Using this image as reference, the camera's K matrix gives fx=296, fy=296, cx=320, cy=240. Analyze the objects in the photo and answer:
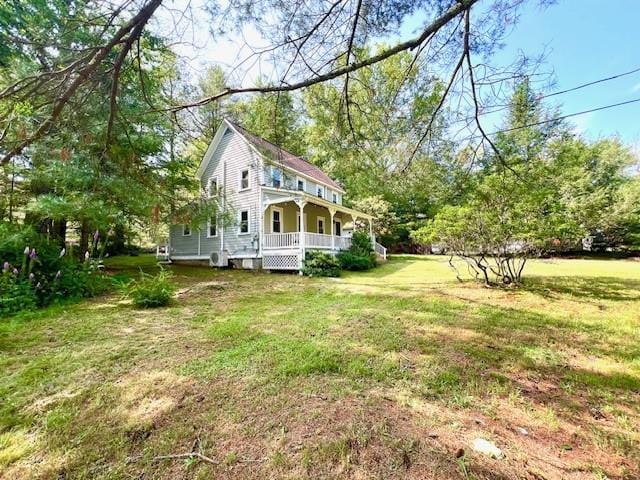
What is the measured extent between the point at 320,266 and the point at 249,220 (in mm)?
4478

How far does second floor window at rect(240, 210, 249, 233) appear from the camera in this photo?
13932mm

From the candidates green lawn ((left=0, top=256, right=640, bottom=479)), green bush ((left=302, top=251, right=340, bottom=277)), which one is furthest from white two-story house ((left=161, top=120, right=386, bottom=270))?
green lawn ((left=0, top=256, right=640, bottom=479))

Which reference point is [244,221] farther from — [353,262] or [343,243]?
[353,262]

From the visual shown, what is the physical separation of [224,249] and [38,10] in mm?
9951

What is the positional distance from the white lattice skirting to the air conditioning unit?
7.85 feet

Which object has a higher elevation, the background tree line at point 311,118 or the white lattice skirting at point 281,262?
the background tree line at point 311,118

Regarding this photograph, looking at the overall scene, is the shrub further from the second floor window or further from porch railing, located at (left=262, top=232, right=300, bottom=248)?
the second floor window

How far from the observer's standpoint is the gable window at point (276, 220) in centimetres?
1433

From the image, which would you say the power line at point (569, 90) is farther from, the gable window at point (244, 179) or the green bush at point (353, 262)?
the gable window at point (244, 179)

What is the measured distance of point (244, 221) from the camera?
14055 mm

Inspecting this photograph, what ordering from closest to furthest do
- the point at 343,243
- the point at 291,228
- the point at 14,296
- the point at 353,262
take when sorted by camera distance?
the point at 14,296 < the point at 353,262 < the point at 343,243 < the point at 291,228

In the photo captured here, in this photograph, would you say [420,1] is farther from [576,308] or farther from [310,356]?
[576,308]

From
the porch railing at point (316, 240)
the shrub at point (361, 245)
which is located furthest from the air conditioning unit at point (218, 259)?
the shrub at point (361, 245)

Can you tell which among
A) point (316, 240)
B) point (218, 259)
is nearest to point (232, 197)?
point (218, 259)
